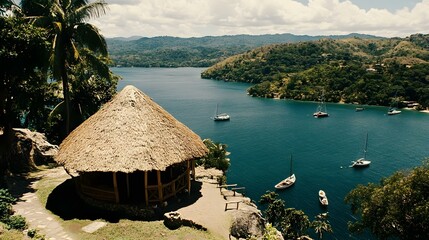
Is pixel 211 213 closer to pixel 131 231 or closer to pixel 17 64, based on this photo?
pixel 131 231

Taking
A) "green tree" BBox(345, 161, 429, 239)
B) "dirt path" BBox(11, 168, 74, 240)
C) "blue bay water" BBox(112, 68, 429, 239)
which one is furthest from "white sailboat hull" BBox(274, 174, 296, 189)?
"dirt path" BBox(11, 168, 74, 240)

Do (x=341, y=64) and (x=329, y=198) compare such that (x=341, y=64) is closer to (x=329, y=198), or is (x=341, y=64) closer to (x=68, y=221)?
(x=329, y=198)

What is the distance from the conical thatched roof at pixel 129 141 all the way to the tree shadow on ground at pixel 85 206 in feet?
8.33

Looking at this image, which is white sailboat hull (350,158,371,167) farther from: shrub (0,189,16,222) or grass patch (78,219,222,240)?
shrub (0,189,16,222)

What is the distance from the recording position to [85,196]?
2125 centimetres

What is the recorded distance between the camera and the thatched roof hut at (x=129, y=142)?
63.6 ft

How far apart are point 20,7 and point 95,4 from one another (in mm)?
5998

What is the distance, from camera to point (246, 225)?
63.4 feet

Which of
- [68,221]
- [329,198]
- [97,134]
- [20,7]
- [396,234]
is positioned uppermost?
[20,7]

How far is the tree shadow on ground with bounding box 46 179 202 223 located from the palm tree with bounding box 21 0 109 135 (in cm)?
1005

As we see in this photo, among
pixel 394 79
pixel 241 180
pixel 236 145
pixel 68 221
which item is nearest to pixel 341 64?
pixel 394 79

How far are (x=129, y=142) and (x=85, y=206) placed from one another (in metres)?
4.97

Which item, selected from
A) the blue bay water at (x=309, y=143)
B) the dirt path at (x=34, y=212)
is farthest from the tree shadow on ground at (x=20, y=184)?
the blue bay water at (x=309, y=143)

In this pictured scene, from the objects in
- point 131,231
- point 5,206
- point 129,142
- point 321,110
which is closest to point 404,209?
point 131,231
